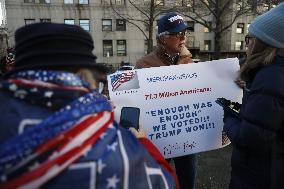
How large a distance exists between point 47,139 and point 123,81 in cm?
170

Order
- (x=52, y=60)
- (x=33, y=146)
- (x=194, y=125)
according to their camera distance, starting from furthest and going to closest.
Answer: (x=194, y=125) → (x=52, y=60) → (x=33, y=146)

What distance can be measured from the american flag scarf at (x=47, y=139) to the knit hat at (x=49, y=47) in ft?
0.18

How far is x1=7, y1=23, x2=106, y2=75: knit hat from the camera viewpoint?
125 cm

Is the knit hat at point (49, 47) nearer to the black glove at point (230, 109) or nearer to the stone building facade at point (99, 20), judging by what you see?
the black glove at point (230, 109)

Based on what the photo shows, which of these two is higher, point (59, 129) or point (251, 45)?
point (251, 45)

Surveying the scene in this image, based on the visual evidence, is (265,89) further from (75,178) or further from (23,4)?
(23,4)

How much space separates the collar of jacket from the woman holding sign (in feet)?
3.58

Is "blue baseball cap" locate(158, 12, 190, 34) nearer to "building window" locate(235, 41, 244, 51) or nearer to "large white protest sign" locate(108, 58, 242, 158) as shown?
"large white protest sign" locate(108, 58, 242, 158)

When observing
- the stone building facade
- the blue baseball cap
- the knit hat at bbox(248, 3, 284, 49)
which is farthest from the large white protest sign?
the stone building facade

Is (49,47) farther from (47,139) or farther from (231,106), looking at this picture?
(231,106)

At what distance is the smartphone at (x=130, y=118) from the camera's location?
1908 mm

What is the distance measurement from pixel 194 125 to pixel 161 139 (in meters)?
0.35

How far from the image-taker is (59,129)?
116 centimetres

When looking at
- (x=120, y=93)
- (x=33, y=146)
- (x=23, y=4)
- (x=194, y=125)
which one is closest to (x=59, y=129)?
(x=33, y=146)
